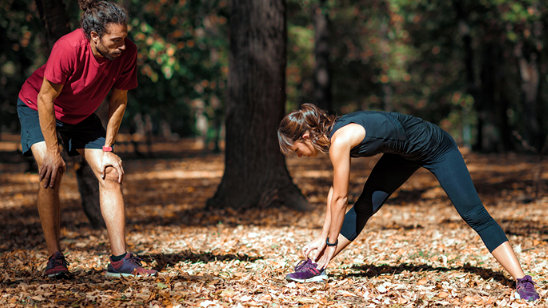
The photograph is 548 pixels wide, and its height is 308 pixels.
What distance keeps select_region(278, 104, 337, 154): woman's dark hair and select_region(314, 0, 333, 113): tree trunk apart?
45.9 feet

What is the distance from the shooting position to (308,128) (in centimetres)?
327

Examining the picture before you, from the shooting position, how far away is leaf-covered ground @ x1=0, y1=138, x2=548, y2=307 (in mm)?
3402

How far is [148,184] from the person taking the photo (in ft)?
40.1

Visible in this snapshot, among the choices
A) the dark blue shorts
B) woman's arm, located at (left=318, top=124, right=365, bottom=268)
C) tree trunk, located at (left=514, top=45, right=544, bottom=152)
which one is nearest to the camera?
woman's arm, located at (left=318, top=124, right=365, bottom=268)

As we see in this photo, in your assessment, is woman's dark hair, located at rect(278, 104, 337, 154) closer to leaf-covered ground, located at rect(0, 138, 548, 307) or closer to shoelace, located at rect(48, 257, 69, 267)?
leaf-covered ground, located at rect(0, 138, 548, 307)

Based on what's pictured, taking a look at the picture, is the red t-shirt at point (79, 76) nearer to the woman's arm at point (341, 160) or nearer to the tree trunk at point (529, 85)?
the woman's arm at point (341, 160)

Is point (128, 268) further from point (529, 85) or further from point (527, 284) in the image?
point (529, 85)

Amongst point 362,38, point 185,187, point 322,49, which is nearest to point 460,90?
point 322,49

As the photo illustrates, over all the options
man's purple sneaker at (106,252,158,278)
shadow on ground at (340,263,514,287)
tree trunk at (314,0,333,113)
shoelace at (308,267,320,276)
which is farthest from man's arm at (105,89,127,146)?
tree trunk at (314,0,333,113)

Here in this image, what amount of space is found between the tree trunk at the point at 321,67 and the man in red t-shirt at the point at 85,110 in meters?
13.8

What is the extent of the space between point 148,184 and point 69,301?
30.1ft

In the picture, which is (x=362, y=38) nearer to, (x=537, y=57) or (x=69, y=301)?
(x=537, y=57)

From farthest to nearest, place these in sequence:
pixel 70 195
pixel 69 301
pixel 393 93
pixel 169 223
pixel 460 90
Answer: pixel 393 93 < pixel 460 90 < pixel 70 195 < pixel 169 223 < pixel 69 301

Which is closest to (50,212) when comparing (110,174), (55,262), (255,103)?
(55,262)
